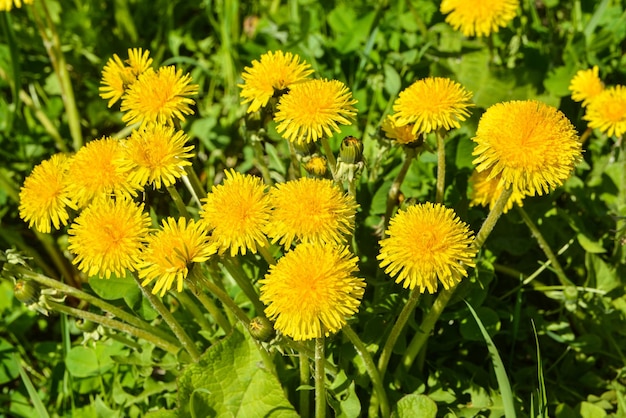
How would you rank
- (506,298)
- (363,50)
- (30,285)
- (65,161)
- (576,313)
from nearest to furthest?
(30,285) → (65,161) → (576,313) → (506,298) → (363,50)

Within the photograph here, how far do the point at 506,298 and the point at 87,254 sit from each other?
1570mm

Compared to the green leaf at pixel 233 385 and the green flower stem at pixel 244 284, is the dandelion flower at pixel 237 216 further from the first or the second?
the green leaf at pixel 233 385

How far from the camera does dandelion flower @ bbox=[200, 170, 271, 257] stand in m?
1.52

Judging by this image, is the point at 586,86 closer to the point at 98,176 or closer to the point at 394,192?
the point at 394,192

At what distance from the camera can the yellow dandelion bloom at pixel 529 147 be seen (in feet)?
4.87

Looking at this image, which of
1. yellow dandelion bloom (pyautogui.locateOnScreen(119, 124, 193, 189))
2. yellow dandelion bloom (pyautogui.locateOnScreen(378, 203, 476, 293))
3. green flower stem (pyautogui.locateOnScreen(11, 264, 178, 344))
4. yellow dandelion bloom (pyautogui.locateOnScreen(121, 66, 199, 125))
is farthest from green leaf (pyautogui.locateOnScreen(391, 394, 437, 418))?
yellow dandelion bloom (pyautogui.locateOnScreen(121, 66, 199, 125))

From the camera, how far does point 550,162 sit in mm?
1490

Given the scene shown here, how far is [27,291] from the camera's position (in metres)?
1.68

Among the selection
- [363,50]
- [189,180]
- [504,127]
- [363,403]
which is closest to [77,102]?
[363,50]

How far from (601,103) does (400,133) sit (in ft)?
2.98

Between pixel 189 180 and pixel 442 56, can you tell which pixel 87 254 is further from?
pixel 442 56

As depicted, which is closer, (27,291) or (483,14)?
(27,291)

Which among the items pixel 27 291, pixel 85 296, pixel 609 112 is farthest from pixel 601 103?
pixel 27 291

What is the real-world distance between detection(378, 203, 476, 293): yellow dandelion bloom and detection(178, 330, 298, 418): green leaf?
535 mm
